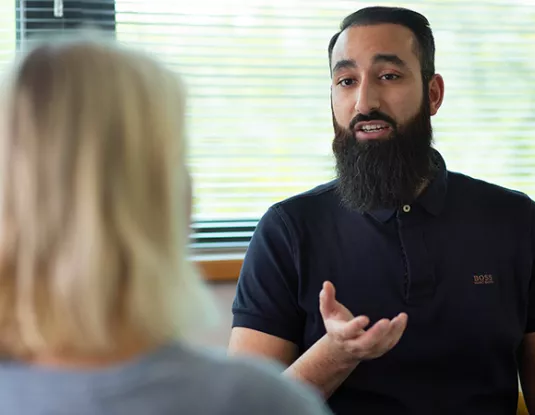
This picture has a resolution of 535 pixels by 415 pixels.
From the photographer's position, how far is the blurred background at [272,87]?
2160 millimetres

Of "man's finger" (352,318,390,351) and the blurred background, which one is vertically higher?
the blurred background

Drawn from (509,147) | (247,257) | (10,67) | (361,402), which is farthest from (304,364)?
(509,147)

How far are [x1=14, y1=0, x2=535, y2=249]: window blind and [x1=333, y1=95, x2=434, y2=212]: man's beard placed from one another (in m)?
0.44

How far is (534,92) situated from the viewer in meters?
2.46

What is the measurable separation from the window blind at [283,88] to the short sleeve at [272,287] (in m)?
0.54

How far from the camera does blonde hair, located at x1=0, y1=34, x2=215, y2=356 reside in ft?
2.43

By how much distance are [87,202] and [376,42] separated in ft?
3.84

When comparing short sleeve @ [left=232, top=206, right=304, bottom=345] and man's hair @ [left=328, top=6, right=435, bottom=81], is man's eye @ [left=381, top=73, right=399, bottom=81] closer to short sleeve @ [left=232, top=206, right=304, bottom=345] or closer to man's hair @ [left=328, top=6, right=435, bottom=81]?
man's hair @ [left=328, top=6, right=435, bottom=81]

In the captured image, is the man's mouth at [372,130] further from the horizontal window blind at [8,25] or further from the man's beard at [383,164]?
the horizontal window blind at [8,25]

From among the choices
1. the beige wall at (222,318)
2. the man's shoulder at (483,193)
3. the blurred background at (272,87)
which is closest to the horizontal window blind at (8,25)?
the blurred background at (272,87)

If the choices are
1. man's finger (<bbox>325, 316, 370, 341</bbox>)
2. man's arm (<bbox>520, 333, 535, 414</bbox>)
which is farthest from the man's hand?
man's arm (<bbox>520, 333, 535, 414</bbox>)

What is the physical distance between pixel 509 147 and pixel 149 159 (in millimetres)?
1890

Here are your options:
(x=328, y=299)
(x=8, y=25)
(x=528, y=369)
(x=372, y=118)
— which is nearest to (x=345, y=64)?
(x=372, y=118)

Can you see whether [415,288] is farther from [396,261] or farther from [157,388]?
[157,388]
